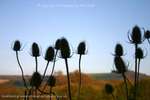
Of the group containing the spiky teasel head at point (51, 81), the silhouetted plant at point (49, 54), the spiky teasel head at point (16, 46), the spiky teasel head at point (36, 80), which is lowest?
the spiky teasel head at point (51, 81)

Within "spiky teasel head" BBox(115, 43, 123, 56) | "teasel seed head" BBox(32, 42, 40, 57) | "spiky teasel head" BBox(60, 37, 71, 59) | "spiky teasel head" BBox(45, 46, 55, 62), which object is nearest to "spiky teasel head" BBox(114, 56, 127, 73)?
"spiky teasel head" BBox(115, 43, 123, 56)

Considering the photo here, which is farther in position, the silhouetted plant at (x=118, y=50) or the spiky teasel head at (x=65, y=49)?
the silhouetted plant at (x=118, y=50)

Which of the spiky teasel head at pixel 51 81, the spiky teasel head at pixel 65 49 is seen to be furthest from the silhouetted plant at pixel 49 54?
the spiky teasel head at pixel 65 49

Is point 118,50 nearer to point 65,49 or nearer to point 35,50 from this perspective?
point 65,49

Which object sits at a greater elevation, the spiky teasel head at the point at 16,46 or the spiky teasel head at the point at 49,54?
the spiky teasel head at the point at 16,46

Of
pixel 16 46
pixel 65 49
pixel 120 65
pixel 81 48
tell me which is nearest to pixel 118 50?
pixel 120 65

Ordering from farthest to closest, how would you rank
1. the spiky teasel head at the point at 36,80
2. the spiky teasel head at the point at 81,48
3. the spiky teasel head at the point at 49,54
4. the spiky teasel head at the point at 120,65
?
the spiky teasel head at the point at 81,48
the spiky teasel head at the point at 49,54
the spiky teasel head at the point at 120,65
the spiky teasel head at the point at 36,80

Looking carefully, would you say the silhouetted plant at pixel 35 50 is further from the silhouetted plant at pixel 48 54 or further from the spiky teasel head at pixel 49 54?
the spiky teasel head at pixel 49 54

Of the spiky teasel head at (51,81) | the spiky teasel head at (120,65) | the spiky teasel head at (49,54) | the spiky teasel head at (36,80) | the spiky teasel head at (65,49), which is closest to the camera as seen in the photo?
the spiky teasel head at (65,49)

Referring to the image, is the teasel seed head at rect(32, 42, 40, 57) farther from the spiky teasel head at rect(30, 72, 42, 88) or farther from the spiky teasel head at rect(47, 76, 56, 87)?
the spiky teasel head at rect(30, 72, 42, 88)

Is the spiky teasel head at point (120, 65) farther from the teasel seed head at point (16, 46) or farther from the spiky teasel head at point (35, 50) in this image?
the teasel seed head at point (16, 46)

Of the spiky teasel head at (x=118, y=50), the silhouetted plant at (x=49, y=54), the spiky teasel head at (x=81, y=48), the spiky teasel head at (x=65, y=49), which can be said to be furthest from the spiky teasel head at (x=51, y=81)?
the spiky teasel head at (x=118, y=50)

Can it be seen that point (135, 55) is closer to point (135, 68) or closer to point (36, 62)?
point (135, 68)

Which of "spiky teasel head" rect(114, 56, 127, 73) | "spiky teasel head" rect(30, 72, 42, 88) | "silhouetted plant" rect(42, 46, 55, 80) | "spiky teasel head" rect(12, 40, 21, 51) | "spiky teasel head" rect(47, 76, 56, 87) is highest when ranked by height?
"spiky teasel head" rect(12, 40, 21, 51)
